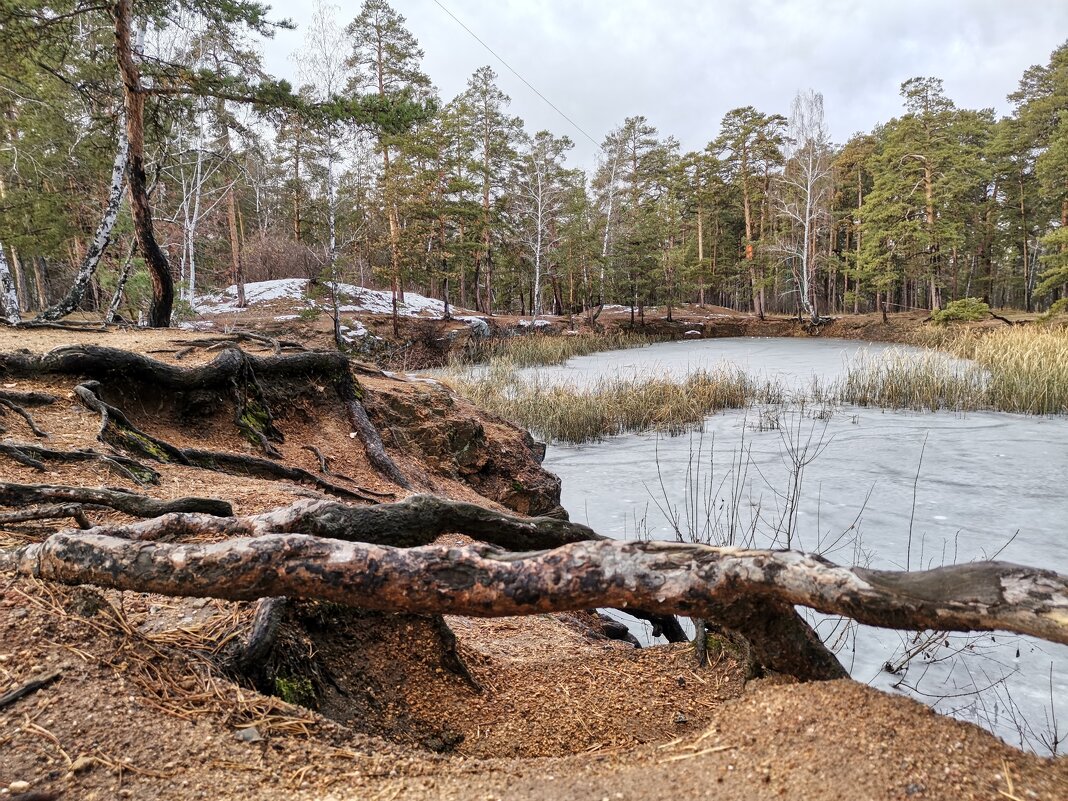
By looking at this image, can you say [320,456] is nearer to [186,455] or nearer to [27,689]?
[186,455]

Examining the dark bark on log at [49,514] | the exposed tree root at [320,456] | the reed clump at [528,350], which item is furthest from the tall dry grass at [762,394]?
the dark bark on log at [49,514]

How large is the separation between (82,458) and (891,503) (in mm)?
7062

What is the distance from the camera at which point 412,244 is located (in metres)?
19.9

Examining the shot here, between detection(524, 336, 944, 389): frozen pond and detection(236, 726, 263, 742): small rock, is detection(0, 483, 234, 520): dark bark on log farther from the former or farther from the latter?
detection(524, 336, 944, 389): frozen pond

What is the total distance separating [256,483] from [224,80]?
5.88 metres

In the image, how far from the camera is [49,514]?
1.84 metres

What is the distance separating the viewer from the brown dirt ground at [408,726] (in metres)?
1.01

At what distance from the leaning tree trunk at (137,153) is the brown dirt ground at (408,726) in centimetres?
687

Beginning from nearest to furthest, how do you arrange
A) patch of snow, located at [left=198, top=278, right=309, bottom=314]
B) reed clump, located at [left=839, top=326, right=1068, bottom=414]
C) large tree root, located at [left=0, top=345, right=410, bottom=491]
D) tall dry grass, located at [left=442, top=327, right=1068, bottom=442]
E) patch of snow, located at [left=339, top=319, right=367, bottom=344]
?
1. large tree root, located at [left=0, top=345, right=410, bottom=491]
2. reed clump, located at [left=839, top=326, right=1068, bottom=414]
3. tall dry grass, located at [left=442, top=327, right=1068, bottom=442]
4. patch of snow, located at [left=339, top=319, right=367, bottom=344]
5. patch of snow, located at [left=198, top=278, right=309, bottom=314]

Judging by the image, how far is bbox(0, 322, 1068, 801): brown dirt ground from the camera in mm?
1006

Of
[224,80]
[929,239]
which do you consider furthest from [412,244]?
[929,239]

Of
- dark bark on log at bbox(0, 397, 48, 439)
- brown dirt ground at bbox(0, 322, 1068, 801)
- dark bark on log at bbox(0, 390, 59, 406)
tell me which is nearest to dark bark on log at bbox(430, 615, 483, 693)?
brown dirt ground at bbox(0, 322, 1068, 801)

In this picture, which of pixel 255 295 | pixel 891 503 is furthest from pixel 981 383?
pixel 255 295

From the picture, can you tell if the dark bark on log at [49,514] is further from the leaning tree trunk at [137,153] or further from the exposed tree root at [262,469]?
the leaning tree trunk at [137,153]
